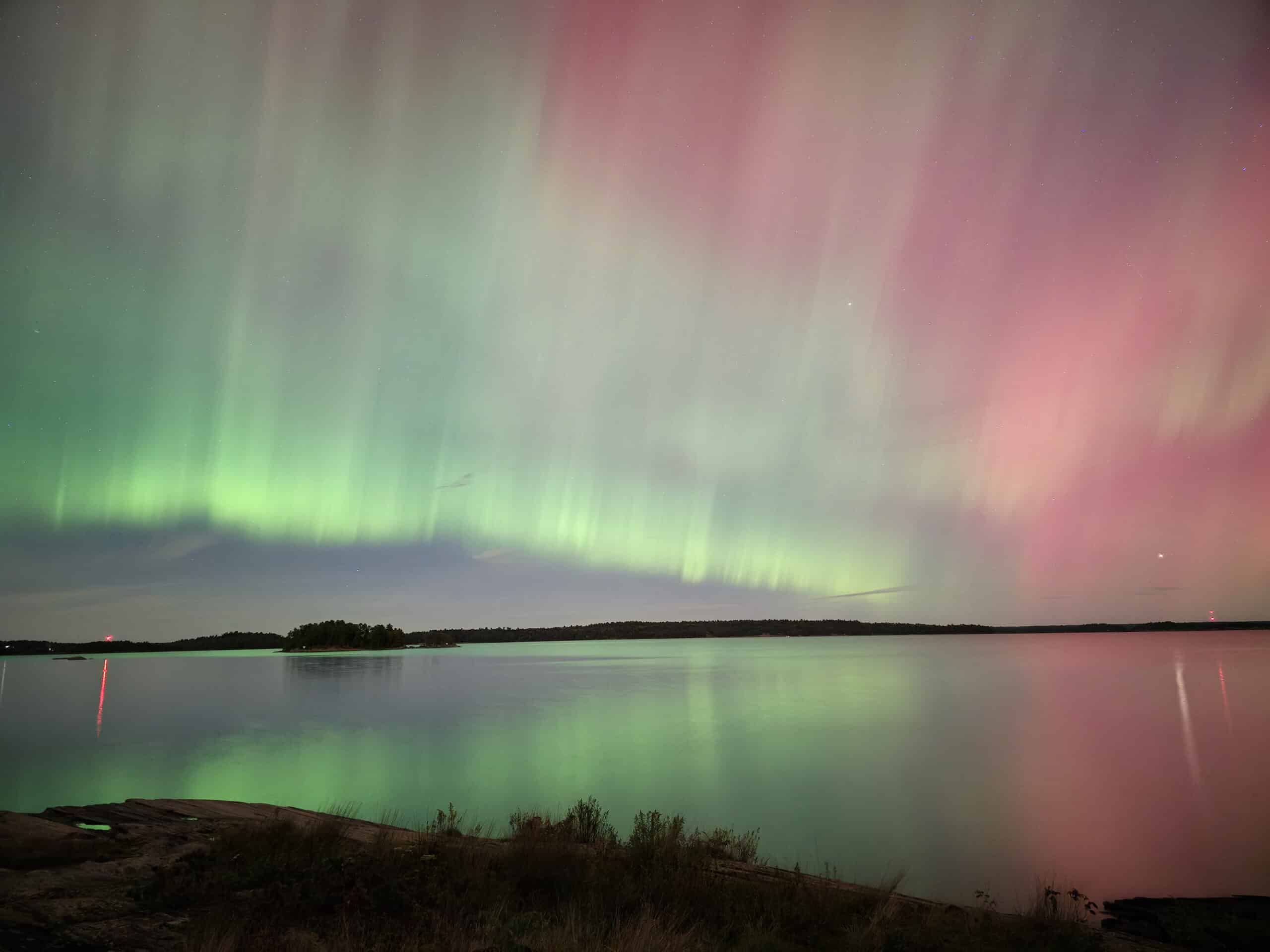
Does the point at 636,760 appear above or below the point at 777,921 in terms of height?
below

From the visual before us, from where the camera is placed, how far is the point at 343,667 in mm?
102500

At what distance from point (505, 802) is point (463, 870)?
454 inches

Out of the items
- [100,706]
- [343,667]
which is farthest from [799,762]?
[343,667]

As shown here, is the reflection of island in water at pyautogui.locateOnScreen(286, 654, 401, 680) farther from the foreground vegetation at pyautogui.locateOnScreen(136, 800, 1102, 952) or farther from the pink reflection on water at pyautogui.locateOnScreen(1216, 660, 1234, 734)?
the foreground vegetation at pyautogui.locateOnScreen(136, 800, 1102, 952)

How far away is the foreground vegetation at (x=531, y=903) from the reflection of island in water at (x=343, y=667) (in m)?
71.7

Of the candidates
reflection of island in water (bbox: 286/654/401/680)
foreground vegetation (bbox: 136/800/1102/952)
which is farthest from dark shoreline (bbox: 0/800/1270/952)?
reflection of island in water (bbox: 286/654/401/680)

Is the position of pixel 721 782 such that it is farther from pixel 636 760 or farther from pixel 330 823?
pixel 330 823

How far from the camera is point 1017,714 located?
135 ft

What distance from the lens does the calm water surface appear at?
15992 mm

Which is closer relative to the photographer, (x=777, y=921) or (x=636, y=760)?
(x=777, y=921)

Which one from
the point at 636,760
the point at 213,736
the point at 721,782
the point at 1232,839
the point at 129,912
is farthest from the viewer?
the point at 213,736

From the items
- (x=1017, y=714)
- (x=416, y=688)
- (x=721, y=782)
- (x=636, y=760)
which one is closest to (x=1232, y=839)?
(x=721, y=782)

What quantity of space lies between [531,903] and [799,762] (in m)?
19.5

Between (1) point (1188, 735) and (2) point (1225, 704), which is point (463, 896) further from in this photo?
(2) point (1225, 704)
